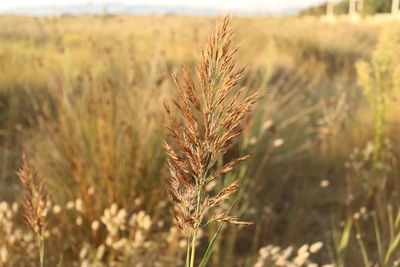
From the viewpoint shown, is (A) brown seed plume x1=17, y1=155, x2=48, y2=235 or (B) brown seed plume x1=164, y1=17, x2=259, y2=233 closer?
(B) brown seed plume x1=164, y1=17, x2=259, y2=233

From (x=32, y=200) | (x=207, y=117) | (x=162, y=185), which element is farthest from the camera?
(x=162, y=185)

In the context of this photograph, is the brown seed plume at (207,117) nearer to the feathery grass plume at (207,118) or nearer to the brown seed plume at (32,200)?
the feathery grass plume at (207,118)

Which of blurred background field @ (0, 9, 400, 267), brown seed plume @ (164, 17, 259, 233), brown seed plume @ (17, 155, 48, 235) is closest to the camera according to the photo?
brown seed plume @ (164, 17, 259, 233)

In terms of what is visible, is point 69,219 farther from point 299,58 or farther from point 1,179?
point 299,58

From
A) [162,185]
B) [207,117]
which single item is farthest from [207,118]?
[162,185]

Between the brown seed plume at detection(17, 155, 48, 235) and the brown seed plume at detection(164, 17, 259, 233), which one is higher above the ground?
the brown seed plume at detection(164, 17, 259, 233)

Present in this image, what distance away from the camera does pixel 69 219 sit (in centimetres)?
286

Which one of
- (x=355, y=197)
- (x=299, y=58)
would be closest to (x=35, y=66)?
(x=355, y=197)

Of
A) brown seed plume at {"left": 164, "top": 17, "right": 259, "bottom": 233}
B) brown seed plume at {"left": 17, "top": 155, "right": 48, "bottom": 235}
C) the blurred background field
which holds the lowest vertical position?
the blurred background field

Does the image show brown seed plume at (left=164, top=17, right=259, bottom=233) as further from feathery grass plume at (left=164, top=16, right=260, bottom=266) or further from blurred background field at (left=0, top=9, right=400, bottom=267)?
blurred background field at (left=0, top=9, right=400, bottom=267)

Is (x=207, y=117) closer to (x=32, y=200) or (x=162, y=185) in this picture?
(x=32, y=200)

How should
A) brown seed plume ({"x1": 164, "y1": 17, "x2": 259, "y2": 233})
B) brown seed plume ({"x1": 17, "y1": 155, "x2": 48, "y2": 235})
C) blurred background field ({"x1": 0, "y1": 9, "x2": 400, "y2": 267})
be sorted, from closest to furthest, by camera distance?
brown seed plume ({"x1": 164, "y1": 17, "x2": 259, "y2": 233}) → brown seed plume ({"x1": 17, "y1": 155, "x2": 48, "y2": 235}) → blurred background field ({"x1": 0, "y1": 9, "x2": 400, "y2": 267})

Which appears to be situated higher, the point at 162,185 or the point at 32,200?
the point at 32,200

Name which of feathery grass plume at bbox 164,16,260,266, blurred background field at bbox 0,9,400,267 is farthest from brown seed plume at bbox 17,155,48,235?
blurred background field at bbox 0,9,400,267
